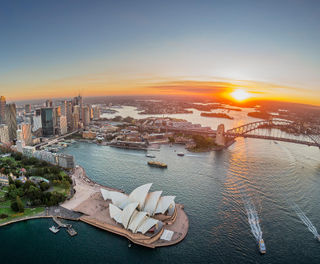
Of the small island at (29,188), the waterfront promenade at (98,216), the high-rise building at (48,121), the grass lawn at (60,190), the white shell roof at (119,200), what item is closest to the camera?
the waterfront promenade at (98,216)

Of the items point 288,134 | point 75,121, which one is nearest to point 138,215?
point 75,121

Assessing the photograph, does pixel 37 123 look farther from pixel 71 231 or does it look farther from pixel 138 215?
pixel 138 215

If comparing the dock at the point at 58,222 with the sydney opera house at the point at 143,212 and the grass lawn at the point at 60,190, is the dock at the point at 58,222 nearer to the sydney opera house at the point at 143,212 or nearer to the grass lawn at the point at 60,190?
the sydney opera house at the point at 143,212

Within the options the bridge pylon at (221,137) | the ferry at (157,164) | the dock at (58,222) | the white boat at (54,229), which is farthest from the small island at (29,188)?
the bridge pylon at (221,137)

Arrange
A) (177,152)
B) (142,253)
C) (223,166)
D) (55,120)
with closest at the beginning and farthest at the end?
(142,253) → (223,166) → (177,152) → (55,120)

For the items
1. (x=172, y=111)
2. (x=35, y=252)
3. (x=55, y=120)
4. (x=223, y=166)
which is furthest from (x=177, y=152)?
(x=172, y=111)

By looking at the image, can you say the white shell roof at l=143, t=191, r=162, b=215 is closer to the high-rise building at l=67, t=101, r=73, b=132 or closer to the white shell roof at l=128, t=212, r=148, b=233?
the white shell roof at l=128, t=212, r=148, b=233

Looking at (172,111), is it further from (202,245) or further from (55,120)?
(202,245)
